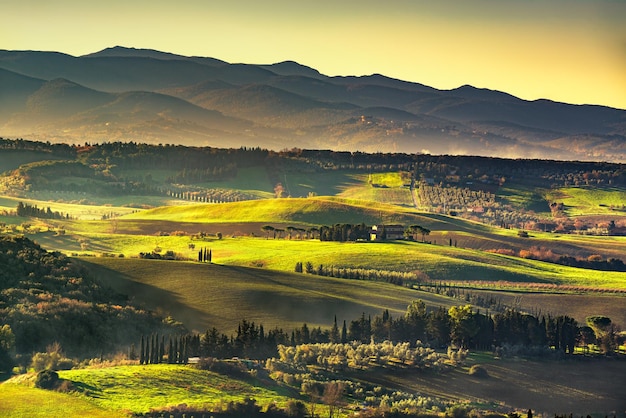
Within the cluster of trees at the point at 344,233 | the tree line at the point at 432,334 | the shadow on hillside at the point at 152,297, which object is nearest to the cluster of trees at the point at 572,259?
the cluster of trees at the point at 344,233

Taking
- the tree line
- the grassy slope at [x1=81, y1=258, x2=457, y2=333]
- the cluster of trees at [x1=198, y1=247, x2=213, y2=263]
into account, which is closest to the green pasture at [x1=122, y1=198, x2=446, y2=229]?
Result: the cluster of trees at [x1=198, y1=247, x2=213, y2=263]

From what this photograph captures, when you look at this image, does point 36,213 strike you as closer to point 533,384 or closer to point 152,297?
point 152,297

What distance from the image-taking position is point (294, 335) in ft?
309

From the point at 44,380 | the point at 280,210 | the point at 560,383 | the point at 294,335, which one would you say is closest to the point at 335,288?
the point at 294,335

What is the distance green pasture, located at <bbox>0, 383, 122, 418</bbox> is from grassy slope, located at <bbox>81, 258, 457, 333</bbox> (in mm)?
24450

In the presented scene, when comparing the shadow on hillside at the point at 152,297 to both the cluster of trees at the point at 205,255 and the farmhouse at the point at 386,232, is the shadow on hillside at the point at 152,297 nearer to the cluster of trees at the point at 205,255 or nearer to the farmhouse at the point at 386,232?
the cluster of trees at the point at 205,255

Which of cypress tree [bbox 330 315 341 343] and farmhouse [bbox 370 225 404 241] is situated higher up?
farmhouse [bbox 370 225 404 241]

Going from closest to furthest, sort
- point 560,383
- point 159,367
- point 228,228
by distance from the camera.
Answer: point 159,367 → point 560,383 → point 228,228

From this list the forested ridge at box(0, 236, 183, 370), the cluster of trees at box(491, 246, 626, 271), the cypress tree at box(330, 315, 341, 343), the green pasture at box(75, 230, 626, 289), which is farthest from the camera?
the cluster of trees at box(491, 246, 626, 271)

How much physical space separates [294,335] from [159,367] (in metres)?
15.5

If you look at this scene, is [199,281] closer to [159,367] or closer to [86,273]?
[86,273]

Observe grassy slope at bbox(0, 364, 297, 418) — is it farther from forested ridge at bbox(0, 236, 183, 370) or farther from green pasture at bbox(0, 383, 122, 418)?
forested ridge at bbox(0, 236, 183, 370)

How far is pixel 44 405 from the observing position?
68938 mm

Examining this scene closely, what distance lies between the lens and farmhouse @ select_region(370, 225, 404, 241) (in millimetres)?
156875
